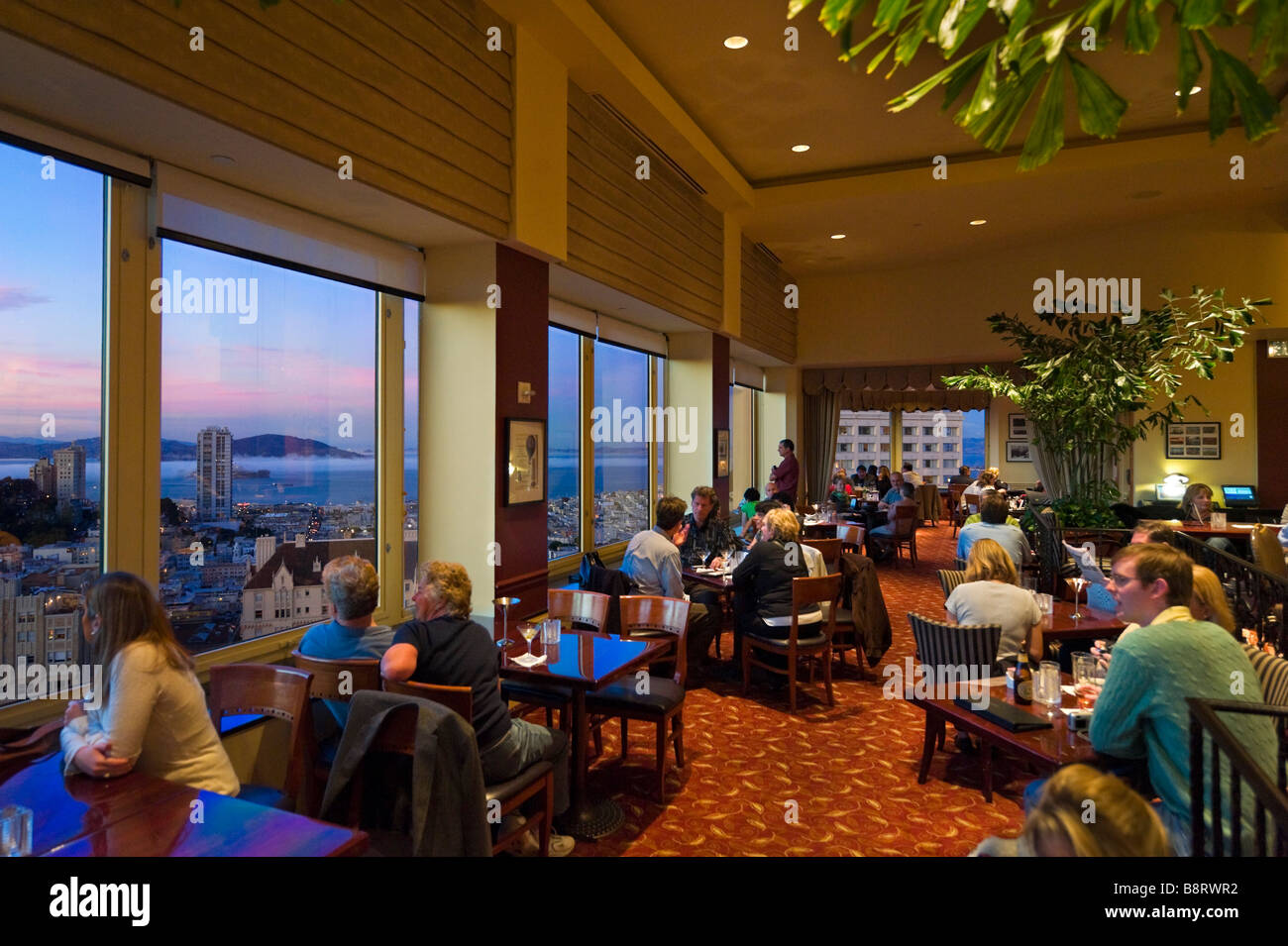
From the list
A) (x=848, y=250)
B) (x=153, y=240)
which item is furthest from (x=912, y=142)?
(x=153, y=240)

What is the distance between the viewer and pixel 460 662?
281 cm

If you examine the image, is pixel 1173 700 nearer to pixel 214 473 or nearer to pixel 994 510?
pixel 994 510

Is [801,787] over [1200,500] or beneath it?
beneath

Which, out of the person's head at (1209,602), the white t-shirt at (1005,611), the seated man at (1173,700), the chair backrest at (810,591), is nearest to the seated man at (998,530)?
the chair backrest at (810,591)

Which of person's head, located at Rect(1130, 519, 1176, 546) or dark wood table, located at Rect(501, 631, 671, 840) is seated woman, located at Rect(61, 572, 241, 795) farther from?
person's head, located at Rect(1130, 519, 1176, 546)

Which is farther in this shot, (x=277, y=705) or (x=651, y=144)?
(x=651, y=144)

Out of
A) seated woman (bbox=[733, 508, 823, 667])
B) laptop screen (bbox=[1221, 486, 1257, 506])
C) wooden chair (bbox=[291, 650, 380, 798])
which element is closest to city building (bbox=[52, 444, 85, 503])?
wooden chair (bbox=[291, 650, 380, 798])

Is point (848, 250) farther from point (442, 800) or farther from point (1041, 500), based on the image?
point (442, 800)

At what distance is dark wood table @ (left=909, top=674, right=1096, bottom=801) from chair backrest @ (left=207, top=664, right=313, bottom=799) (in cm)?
265

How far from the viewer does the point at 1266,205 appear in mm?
9172

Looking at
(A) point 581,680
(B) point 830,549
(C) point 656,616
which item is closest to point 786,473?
(B) point 830,549

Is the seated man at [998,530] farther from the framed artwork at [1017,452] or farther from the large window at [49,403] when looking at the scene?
the framed artwork at [1017,452]

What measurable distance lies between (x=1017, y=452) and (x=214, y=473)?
15.4m

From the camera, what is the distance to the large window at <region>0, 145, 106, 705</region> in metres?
2.81
